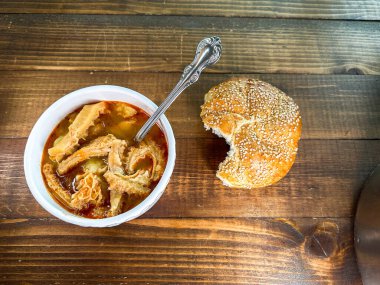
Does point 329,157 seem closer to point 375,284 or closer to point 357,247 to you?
point 357,247

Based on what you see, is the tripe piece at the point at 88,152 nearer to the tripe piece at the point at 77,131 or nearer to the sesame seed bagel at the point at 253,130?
the tripe piece at the point at 77,131

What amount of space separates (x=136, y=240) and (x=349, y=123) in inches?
28.8

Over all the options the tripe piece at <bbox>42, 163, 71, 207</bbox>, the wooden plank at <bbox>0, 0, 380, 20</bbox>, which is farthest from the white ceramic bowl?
the wooden plank at <bbox>0, 0, 380, 20</bbox>

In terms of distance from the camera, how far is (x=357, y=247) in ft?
3.53

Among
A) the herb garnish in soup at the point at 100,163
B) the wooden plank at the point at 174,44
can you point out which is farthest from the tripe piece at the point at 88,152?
the wooden plank at the point at 174,44

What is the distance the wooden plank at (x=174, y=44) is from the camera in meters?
1.25

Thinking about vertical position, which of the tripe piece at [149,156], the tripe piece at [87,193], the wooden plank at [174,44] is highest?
the wooden plank at [174,44]

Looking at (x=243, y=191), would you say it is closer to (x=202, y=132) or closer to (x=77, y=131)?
(x=202, y=132)

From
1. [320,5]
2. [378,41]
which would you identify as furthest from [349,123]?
[320,5]

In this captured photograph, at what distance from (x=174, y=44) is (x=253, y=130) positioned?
41cm

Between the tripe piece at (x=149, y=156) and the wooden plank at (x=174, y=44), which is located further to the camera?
the wooden plank at (x=174, y=44)

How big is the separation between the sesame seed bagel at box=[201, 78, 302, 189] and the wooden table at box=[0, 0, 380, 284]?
0.24 feet

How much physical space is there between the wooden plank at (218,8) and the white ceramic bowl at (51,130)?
437 millimetres

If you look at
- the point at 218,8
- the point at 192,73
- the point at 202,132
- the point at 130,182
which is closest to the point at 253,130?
the point at 202,132
